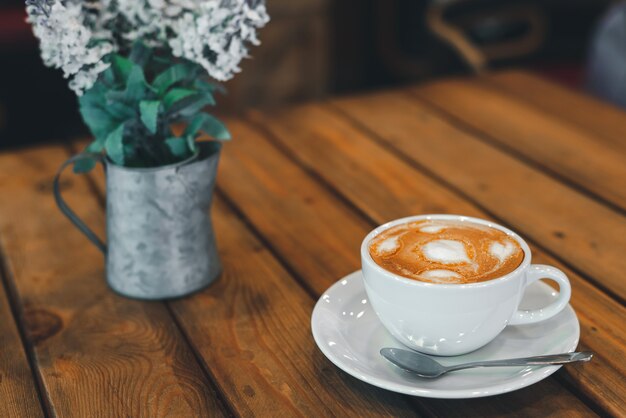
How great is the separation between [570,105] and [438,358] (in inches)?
30.8

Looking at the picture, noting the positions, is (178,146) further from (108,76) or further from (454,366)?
(454,366)

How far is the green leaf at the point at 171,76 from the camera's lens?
736mm

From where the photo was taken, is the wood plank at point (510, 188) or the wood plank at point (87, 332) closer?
the wood plank at point (87, 332)

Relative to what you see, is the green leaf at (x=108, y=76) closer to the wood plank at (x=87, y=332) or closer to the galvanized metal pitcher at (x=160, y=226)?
the galvanized metal pitcher at (x=160, y=226)

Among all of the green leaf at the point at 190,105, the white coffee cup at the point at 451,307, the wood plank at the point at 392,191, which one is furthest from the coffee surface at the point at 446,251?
the green leaf at the point at 190,105

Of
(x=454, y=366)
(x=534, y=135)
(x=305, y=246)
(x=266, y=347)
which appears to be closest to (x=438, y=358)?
(x=454, y=366)

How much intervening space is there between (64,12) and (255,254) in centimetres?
35

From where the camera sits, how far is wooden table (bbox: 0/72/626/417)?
642mm

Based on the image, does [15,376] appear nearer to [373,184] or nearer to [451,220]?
[451,220]

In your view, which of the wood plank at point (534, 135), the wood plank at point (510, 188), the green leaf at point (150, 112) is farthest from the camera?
the wood plank at point (534, 135)

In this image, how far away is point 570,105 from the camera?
1.29 m

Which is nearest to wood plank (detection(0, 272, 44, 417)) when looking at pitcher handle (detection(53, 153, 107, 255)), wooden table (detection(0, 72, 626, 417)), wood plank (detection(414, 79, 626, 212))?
wooden table (detection(0, 72, 626, 417))

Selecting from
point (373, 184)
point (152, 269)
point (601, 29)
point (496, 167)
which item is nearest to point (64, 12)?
point (152, 269)

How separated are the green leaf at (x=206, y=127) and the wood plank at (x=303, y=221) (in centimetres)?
17
